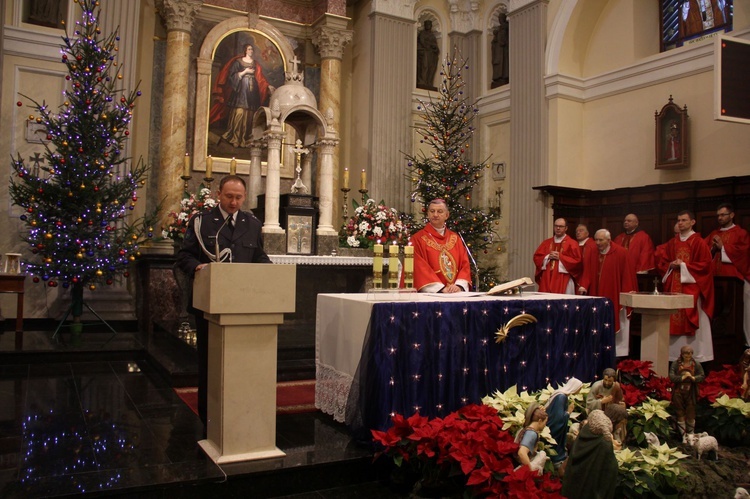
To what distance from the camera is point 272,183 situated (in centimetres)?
842

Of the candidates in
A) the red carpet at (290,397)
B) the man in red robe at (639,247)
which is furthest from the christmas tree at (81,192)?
the man in red robe at (639,247)

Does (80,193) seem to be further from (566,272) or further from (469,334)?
(566,272)

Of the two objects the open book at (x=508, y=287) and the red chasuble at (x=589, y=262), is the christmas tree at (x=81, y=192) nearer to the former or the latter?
the open book at (x=508, y=287)

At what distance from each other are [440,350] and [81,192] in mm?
5881

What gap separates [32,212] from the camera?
825cm

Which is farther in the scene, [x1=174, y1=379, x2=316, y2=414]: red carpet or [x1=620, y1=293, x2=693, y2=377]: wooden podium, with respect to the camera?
[x1=620, y1=293, x2=693, y2=377]: wooden podium

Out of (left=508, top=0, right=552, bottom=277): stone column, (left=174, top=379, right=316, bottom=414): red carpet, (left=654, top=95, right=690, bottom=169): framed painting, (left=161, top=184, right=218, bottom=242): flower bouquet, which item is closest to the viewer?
(left=174, top=379, right=316, bottom=414): red carpet

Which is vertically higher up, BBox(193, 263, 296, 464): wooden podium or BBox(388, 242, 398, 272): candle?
BBox(388, 242, 398, 272): candle

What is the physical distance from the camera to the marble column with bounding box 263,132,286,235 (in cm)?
844

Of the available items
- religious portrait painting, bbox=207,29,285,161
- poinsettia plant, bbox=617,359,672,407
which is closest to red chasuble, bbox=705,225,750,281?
poinsettia plant, bbox=617,359,672,407

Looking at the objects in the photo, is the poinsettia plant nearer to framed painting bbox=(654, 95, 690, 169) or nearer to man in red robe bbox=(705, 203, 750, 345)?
man in red robe bbox=(705, 203, 750, 345)

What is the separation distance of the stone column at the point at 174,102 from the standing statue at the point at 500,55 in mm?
5719

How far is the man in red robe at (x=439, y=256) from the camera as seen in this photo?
6.03 meters

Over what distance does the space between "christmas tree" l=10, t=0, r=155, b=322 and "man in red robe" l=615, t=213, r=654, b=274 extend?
6919mm
